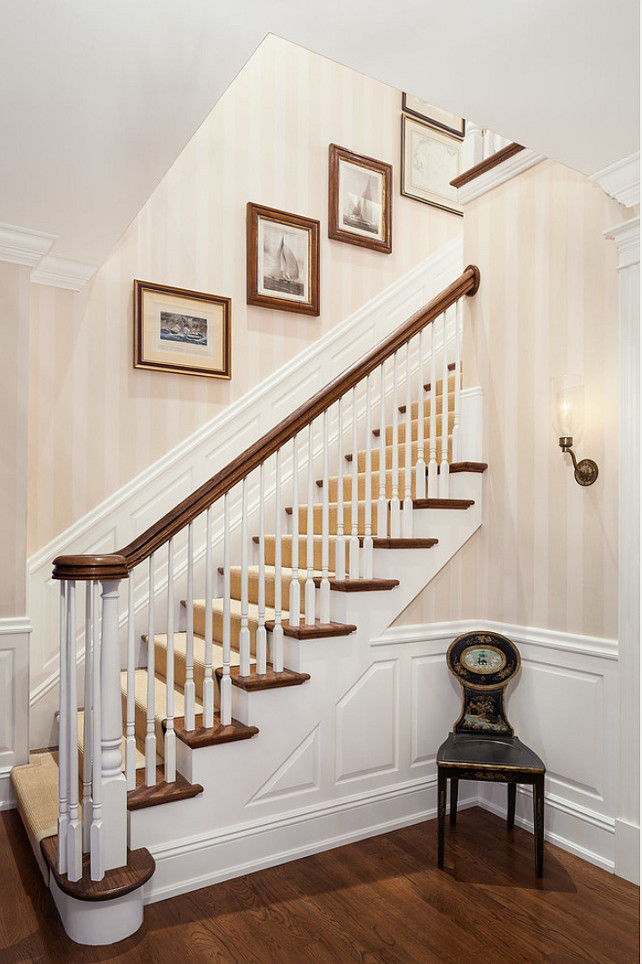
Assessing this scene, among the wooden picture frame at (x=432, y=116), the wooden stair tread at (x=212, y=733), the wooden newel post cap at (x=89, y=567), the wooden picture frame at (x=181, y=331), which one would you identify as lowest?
the wooden stair tread at (x=212, y=733)

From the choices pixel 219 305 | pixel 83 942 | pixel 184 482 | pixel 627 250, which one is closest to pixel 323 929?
pixel 83 942

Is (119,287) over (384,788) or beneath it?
over

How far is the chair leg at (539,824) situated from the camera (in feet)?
7.79

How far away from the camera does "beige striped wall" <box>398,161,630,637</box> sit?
2576 mm

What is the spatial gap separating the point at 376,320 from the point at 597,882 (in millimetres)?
3449

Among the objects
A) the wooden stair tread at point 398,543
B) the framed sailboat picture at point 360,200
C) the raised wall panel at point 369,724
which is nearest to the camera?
the raised wall panel at point 369,724

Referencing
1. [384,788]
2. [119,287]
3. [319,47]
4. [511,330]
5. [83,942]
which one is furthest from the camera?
[119,287]

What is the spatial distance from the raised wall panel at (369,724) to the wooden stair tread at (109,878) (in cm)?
86

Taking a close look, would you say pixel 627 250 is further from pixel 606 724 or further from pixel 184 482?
pixel 184 482

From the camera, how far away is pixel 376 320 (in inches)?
180

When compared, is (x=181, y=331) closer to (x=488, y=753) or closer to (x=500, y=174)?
(x=500, y=174)

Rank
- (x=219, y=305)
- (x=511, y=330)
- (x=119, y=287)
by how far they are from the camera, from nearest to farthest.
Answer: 1. (x=511, y=330)
2. (x=119, y=287)
3. (x=219, y=305)

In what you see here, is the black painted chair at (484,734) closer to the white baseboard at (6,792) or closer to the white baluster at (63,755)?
the white baluster at (63,755)

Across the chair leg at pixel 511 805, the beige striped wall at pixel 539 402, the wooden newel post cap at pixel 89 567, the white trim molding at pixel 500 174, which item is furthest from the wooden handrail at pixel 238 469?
the chair leg at pixel 511 805
